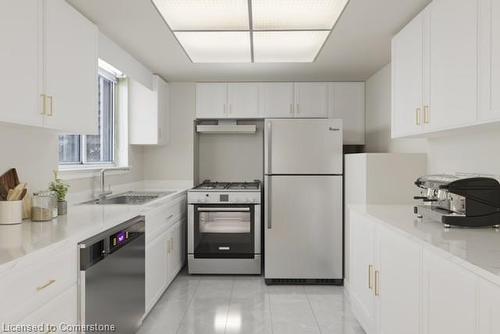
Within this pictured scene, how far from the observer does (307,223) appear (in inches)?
158

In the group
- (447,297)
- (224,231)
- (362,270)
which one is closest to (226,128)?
(224,231)

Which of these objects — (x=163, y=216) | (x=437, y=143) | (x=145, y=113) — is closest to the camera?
(x=437, y=143)

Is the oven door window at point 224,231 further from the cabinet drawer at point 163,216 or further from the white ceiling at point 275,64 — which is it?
the white ceiling at point 275,64

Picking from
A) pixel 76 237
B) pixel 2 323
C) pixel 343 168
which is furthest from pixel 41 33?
pixel 343 168

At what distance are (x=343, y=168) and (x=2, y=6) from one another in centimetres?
325

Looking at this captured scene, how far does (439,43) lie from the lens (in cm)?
227

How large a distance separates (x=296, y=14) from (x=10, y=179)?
6.83 feet

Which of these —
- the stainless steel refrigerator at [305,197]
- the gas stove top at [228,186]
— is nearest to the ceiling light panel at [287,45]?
the stainless steel refrigerator at [305,197]

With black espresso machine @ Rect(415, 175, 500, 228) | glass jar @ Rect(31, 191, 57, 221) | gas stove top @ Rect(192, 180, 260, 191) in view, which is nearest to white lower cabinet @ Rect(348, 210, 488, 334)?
black espresso machine @ Rect(415, 175, 500, 228)

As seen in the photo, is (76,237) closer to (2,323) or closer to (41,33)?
(2,323)

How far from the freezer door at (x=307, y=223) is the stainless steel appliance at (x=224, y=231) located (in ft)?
0.91

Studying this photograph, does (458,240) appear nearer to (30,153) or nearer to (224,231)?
(30,153)

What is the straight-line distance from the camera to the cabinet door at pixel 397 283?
182 cm

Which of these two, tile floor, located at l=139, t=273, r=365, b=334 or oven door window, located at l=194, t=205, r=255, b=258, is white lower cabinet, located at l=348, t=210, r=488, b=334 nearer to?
tile floor, located at l=139, t=273, r=365, b=334
